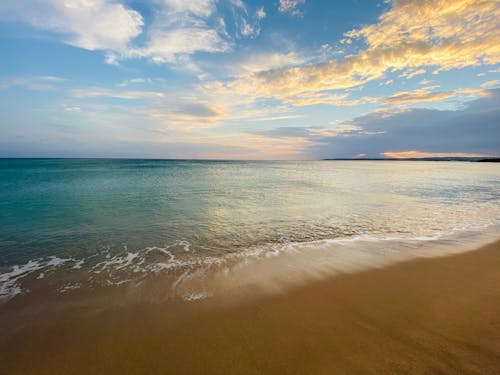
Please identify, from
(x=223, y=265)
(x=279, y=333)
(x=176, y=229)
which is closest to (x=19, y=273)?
(x=176, y=229)

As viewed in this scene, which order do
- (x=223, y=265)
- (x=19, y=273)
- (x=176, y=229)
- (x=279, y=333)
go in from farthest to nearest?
(x=176, y=229), (x=223, y=265), (x=19, y=273), (x=279, y=333)

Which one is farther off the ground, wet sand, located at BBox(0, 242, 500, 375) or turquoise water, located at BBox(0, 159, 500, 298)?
wet sand, located at BBox(0, 242, 500, 375)

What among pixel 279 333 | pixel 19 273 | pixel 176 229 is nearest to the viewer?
pixel 279 333

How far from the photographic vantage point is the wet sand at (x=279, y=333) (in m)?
3.33

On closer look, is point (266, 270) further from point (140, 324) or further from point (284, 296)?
point (140, 324)

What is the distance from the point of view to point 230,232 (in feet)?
33.8

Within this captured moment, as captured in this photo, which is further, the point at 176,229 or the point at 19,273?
the point at 176,229

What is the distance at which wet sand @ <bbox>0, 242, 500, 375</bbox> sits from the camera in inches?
131

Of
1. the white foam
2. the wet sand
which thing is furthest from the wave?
the wet sand

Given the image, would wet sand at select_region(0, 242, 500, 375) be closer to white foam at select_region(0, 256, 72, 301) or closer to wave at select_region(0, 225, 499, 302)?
wave at select_region(0, 225, 499, 302)

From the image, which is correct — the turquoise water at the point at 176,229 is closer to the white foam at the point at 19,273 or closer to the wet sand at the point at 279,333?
the white foam at the point at 19,273

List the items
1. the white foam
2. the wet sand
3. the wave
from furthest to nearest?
the wave < the white foam < the wet sand

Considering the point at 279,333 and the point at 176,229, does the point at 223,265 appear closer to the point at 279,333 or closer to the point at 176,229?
the point at 279,333

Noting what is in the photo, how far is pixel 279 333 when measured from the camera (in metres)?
3.95
